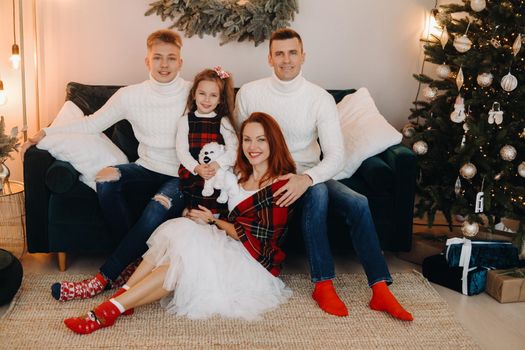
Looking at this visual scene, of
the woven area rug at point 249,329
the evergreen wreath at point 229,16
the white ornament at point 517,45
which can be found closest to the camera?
the woven area rug at point 249,329

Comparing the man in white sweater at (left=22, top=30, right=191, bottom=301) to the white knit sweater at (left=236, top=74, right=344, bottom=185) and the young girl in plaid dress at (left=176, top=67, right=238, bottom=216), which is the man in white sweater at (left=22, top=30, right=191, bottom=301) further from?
the white knit sweater at (left=236, top=74, right=344, bottom=185)

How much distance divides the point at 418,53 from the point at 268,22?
0.98m

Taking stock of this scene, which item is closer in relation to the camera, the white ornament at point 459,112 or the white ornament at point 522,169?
the white ornament at point 522,169

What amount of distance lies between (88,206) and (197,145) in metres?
0.59

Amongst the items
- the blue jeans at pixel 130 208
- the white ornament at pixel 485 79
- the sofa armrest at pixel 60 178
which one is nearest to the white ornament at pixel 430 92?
the white ornament at pixel 485 79

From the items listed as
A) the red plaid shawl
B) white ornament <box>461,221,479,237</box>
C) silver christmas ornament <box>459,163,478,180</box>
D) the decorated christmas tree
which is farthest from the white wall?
the red plaid shawl

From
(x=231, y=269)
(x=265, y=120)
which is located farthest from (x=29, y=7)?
(x=231, y=269)

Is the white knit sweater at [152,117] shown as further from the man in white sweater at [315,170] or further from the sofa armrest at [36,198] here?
the man in white sweater at [315,170]

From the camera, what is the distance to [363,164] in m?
3.08

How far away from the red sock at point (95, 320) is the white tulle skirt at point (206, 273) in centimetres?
23

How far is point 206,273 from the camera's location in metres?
2.46

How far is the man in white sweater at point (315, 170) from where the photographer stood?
2.61 metres

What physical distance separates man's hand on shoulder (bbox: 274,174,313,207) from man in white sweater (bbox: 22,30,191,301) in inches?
19.7

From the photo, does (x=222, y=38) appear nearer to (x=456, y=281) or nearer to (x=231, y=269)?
(x=231, y=269)
